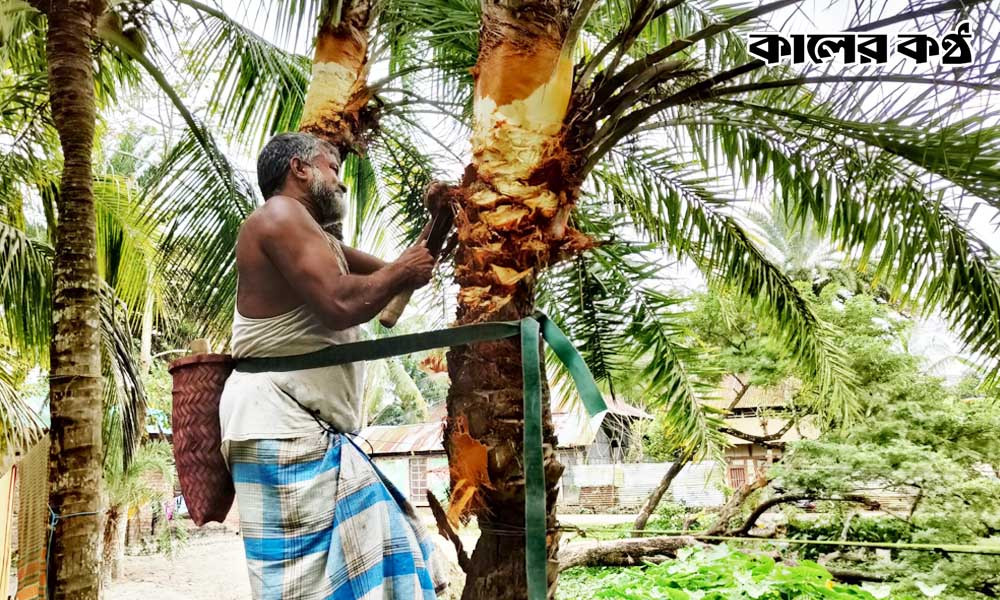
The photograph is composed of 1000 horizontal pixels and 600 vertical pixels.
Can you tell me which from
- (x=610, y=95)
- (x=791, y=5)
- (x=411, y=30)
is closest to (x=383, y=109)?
(x=411, y=30)

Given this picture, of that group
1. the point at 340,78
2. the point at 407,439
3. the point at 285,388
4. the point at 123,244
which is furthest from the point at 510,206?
the point at 407,439

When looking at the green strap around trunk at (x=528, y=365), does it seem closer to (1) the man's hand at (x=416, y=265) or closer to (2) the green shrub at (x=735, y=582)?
(1) the man's hand at (x=416, y=265)

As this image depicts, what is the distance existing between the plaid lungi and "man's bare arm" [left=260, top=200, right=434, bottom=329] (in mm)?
282

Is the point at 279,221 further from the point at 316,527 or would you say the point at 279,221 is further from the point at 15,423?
the point at 15,423

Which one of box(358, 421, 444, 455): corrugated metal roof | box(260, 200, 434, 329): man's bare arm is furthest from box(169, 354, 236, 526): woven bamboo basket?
box(358, 421, 444, 455): corrugated metal roof

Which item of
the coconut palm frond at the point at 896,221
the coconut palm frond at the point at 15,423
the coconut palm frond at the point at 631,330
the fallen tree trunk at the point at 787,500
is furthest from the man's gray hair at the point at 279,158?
the fallen tree trunk at the point at 787,500

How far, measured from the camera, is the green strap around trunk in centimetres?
147

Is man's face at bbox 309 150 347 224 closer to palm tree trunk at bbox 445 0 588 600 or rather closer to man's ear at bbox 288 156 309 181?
man's ear at bbox 288 156 309 181

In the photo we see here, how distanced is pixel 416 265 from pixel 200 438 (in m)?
0.59

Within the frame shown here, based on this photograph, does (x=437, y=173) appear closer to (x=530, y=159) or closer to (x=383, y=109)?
(x=383, y=109)

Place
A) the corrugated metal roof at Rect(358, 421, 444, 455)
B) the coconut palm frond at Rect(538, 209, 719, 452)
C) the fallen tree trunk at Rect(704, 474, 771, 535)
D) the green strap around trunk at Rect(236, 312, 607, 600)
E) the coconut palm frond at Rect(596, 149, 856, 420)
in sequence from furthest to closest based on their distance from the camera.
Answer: the corrugated metal roof at Rect(358, 421, 444, 455) < the fallen tree trunk at Rect(704, 474, 771, 535) < the coconut palm frond at Rect(596, 149, 856, 420) < the coconut palm frond at Rect(538, 209, 719, 452) < the green strap around trunk at Rect(236, 312, 607, 600)

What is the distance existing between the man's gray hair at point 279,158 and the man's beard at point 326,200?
7 cm

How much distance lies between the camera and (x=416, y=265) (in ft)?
5.05

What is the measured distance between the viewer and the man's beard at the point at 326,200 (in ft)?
5.68
